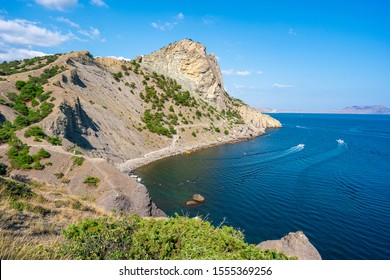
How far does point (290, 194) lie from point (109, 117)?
3973 cm

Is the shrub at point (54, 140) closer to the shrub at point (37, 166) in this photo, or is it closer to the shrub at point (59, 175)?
the shrub at point (37, 166)

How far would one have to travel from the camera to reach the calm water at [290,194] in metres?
27.5

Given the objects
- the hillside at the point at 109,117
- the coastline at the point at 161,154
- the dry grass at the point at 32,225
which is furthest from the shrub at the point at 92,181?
the coastline at the point at 161,154

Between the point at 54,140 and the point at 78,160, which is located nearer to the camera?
the point at 78,160

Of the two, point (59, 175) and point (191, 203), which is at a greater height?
point (59, 175)

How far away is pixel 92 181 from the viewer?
26.5m

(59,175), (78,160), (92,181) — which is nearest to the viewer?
(92,181)

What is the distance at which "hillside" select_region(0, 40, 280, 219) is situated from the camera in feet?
90.6

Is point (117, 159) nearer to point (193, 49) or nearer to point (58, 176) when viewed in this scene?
point (58, 176)

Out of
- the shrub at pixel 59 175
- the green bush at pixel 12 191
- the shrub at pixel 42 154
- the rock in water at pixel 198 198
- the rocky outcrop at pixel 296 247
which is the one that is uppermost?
the green bush at pixel 12 191

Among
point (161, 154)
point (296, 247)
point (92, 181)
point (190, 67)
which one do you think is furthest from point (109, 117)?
point (190, 67)

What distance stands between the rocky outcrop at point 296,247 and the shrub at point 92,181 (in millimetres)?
16626

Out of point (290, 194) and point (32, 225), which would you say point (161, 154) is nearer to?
point (290, 194)

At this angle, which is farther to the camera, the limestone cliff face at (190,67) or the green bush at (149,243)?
the limestone cliff face at (190,67)
